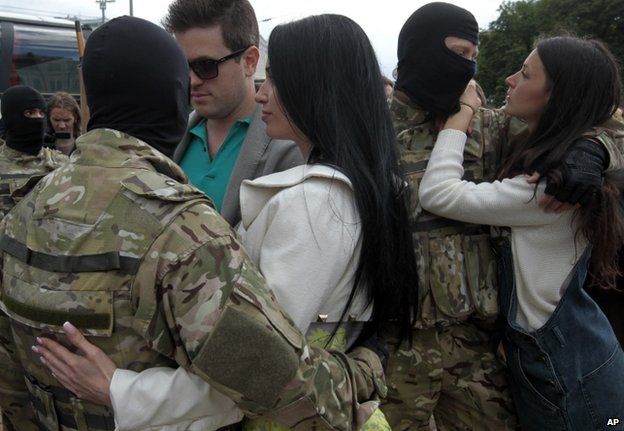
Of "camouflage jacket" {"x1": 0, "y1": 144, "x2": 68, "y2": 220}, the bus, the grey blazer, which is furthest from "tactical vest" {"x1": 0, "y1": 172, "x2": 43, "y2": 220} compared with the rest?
the bus

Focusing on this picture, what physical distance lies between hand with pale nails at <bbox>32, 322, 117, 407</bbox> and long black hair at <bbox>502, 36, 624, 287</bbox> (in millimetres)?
1258

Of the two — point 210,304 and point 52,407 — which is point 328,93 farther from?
point 52,407

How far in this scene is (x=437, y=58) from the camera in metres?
1.86

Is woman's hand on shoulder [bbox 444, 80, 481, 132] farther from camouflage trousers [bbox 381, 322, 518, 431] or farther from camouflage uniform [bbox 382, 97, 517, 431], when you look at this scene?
camouflage trousers [bbox 381, 322, 518, 431]

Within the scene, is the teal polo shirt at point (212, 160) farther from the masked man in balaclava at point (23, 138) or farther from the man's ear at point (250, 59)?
the masked man in balaclava at point (23, 138)

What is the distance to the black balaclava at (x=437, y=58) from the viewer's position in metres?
1.86

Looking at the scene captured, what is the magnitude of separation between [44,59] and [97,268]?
9688mm

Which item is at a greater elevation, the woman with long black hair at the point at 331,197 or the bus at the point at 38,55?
the woman with long black hair at the point at 331,197

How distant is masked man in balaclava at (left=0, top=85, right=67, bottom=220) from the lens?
4.21 meters

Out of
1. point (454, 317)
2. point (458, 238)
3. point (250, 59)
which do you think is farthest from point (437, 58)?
point (454, 317)

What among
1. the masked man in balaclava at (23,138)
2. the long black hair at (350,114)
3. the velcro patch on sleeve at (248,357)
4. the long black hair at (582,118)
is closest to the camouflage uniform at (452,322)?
the long black hair at (582,118)

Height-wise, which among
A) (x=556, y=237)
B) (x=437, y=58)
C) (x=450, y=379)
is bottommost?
(x=450, y=379)

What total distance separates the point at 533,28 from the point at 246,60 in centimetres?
3343

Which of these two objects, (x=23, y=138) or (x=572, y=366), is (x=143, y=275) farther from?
(x=23, y=138)
